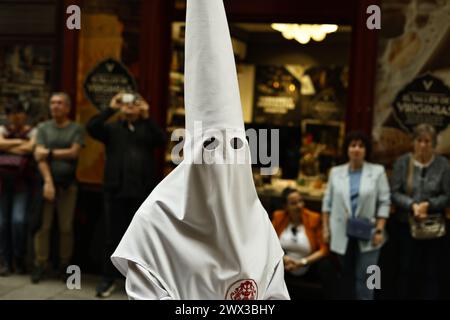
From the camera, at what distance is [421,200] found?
282 inches

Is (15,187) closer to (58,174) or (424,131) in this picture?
(58,174)

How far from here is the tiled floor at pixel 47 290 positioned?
7.66 m

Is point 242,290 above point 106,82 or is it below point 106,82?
below

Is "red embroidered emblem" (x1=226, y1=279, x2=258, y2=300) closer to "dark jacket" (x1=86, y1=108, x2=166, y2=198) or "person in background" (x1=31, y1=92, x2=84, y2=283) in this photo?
"dark jacket" (x1=86, y1=108, x2=166, y2=198)

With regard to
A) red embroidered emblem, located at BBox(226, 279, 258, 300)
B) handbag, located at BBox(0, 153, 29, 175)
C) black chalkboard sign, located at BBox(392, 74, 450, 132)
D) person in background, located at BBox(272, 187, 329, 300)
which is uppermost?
black chalkboard sign, located at BBox(392, 74, 450, 132)

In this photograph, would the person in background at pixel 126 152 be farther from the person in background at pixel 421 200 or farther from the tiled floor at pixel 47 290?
the person in background at pixel 421 200

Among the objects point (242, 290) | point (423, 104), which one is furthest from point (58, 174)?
point (242, 290)

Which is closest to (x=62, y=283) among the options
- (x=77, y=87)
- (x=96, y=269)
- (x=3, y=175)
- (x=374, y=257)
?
(x=96, y=269)

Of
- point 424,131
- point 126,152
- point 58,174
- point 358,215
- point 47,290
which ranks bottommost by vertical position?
point 47,290

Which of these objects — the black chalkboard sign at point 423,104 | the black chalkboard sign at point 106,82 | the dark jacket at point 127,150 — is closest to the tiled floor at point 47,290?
the dark jacket at point 127,150

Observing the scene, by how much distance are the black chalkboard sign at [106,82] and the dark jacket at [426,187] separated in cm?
307

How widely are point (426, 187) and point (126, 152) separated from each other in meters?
2.86

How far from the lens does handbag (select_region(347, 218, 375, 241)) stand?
709 centimetres

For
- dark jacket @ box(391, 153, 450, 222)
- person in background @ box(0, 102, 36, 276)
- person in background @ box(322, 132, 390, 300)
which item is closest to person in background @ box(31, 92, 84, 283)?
person in background @ box(0, 102, 36, 276)
